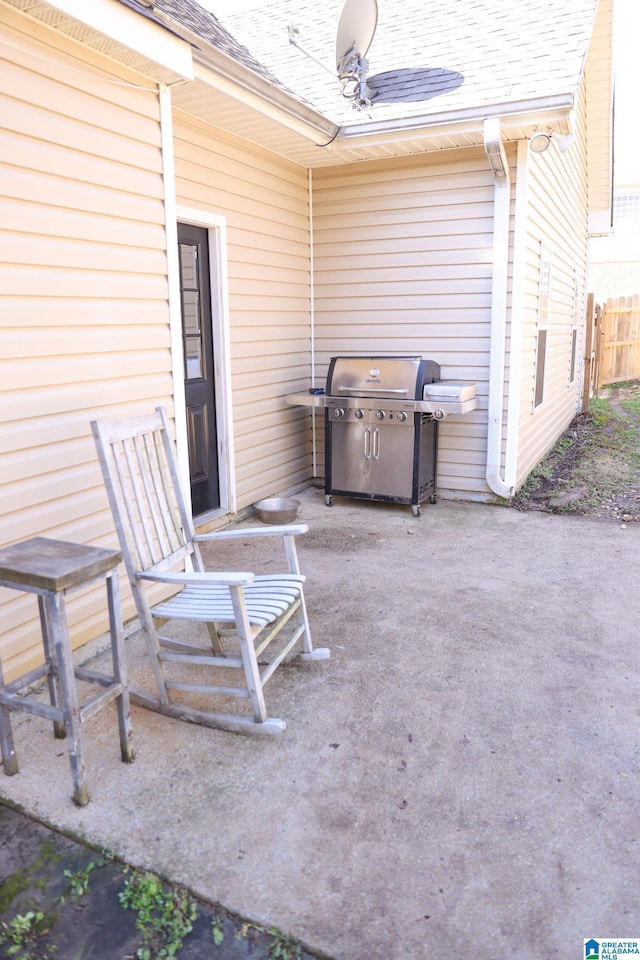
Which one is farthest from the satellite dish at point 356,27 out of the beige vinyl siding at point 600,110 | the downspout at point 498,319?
the beige vinyl siding at point 600,110

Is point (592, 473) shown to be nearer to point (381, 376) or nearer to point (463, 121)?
point (381, 376)

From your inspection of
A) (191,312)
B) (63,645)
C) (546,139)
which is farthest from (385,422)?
(63,645)

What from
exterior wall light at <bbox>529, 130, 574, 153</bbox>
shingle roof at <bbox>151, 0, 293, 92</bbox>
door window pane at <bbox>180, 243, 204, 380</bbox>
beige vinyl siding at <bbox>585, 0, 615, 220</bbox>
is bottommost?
door window pane at <bbox>180, 243, 204, 380</bbox>

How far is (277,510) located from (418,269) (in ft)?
7.44

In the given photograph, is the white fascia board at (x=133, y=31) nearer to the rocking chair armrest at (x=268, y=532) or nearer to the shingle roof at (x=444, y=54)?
the shingle roof at (x=444, y=54)

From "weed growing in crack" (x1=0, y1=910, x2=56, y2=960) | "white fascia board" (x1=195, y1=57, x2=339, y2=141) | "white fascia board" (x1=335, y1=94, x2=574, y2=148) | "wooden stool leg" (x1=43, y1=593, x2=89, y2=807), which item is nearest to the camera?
"weed growing in crack" (x1=0, y1=910, x2=56, y2=960)

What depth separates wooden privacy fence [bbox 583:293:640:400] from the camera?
11.1m

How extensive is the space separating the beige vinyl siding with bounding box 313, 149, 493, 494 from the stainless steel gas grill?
0.30m

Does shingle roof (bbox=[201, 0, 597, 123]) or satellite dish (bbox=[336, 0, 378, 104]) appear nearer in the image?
shingle roof (bbox=[201, 0, 597, 123])

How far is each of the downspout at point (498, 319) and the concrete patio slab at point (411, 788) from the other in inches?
76.3

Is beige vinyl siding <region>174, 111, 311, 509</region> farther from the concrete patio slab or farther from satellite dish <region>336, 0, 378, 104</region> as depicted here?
the concrete patio slab

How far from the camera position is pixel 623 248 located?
19562mm

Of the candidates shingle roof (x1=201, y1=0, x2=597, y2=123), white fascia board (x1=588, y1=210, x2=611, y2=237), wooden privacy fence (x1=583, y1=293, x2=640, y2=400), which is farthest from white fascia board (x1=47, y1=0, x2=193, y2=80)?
wooden privacy fence (x1=583, y1=293, x2=640, y2=400)

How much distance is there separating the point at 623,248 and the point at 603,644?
63.9ft
